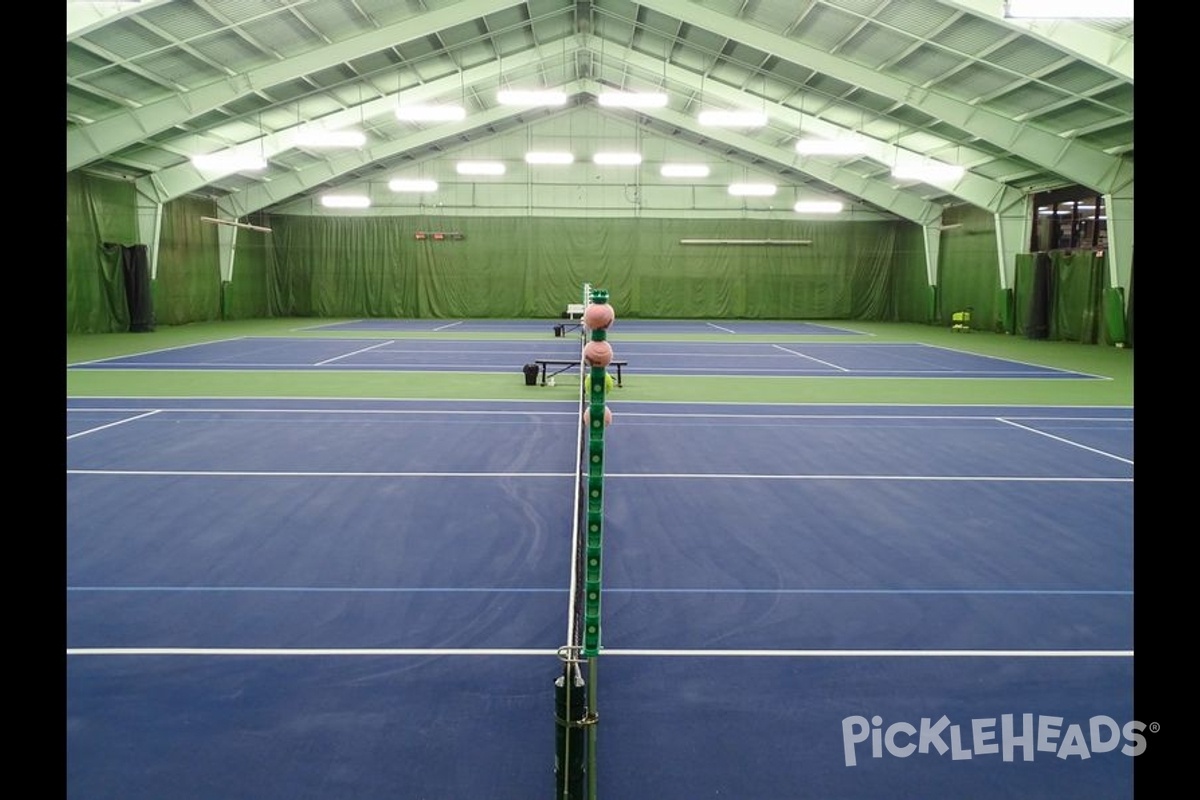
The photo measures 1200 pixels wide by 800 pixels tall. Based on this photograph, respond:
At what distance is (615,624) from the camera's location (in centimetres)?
500

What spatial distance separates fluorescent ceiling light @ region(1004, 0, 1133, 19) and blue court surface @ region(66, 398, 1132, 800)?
5814 mm

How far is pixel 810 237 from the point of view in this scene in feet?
130

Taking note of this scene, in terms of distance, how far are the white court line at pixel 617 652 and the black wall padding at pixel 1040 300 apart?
27.1 metres

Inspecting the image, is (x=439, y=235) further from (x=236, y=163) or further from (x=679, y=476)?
(x=679, y=476)

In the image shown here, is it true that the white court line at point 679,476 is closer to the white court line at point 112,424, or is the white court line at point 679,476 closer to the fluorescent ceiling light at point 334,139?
the white court line at point 112,424

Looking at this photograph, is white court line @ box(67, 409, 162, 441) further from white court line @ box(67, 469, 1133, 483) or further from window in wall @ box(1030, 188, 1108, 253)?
window in wall @ box(1030, 188, 1108, 253)

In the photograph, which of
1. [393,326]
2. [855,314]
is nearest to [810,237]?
[855,314]

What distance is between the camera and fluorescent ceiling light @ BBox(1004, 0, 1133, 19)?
1086 centimetres

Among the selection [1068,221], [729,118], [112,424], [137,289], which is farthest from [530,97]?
[1068,221]

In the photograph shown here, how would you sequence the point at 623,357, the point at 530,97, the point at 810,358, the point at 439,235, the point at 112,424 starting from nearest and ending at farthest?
the point at 112,424 < the point at 530,97 < the point at 623,357 < the point at 810,358 < the point at 439,235

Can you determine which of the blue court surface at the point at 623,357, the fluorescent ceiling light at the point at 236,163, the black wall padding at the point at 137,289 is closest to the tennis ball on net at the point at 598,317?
the blue court surface at the point at 623,357

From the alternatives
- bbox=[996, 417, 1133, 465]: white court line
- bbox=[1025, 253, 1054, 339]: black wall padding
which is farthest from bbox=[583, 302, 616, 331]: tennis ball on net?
bbox=[1025, 253, 1054, 339]: black wall padding

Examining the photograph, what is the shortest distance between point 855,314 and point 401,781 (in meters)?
39.5

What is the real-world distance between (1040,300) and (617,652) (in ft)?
93.9
